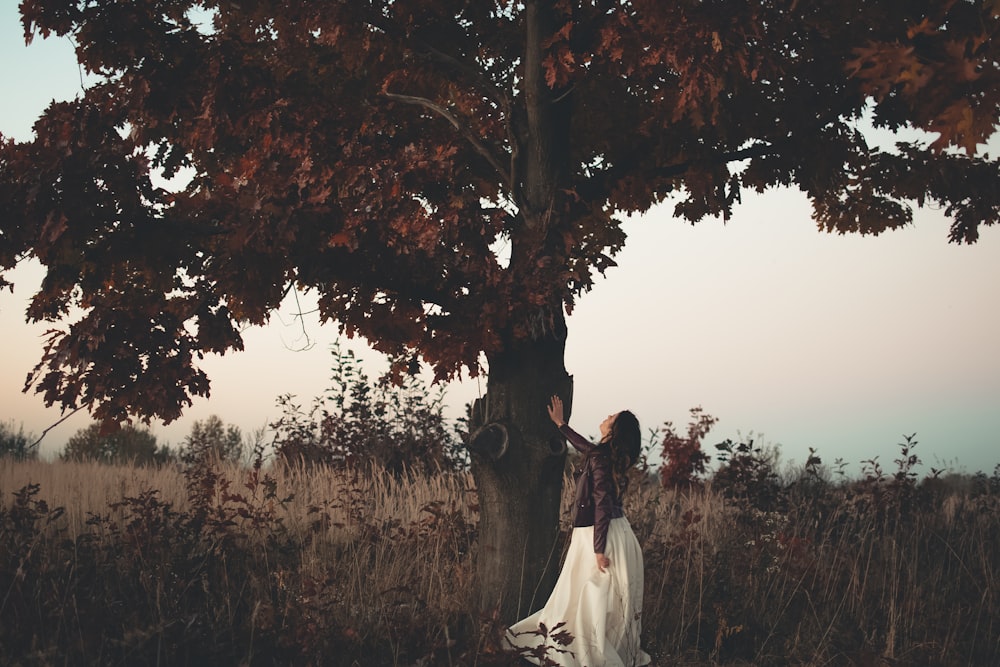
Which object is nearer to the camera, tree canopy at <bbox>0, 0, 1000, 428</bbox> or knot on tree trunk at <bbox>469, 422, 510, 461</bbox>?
tree canopy at <bbox>0, 0, 1000, 428</bbox>

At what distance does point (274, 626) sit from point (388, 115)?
4.32 m

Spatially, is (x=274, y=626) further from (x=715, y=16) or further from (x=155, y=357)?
(x=715, y=16)

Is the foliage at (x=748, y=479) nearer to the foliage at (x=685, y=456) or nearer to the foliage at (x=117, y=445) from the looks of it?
the foliage at (x=685, y=456)

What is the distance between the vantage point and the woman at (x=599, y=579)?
609cm

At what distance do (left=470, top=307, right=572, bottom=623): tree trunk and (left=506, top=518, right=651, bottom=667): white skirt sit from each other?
0.37m

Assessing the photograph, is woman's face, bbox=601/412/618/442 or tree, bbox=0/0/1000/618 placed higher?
tree, bbox=0/0/1000/618

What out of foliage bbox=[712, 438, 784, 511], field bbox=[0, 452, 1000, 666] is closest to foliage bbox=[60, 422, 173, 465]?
field bbox=[0, 452, 1000, 666]

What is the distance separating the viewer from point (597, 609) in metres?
6.08

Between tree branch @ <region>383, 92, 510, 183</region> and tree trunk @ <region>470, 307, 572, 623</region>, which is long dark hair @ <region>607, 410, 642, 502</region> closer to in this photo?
tree trunk @ <region>470, 307, 572, 623</region>

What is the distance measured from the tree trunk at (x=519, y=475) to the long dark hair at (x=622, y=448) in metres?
0.49

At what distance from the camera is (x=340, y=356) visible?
13258 mm

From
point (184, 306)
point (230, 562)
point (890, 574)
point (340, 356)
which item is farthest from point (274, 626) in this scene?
point (340, 356)

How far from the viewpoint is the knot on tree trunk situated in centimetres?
665

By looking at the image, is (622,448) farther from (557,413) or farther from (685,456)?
(685,456)
